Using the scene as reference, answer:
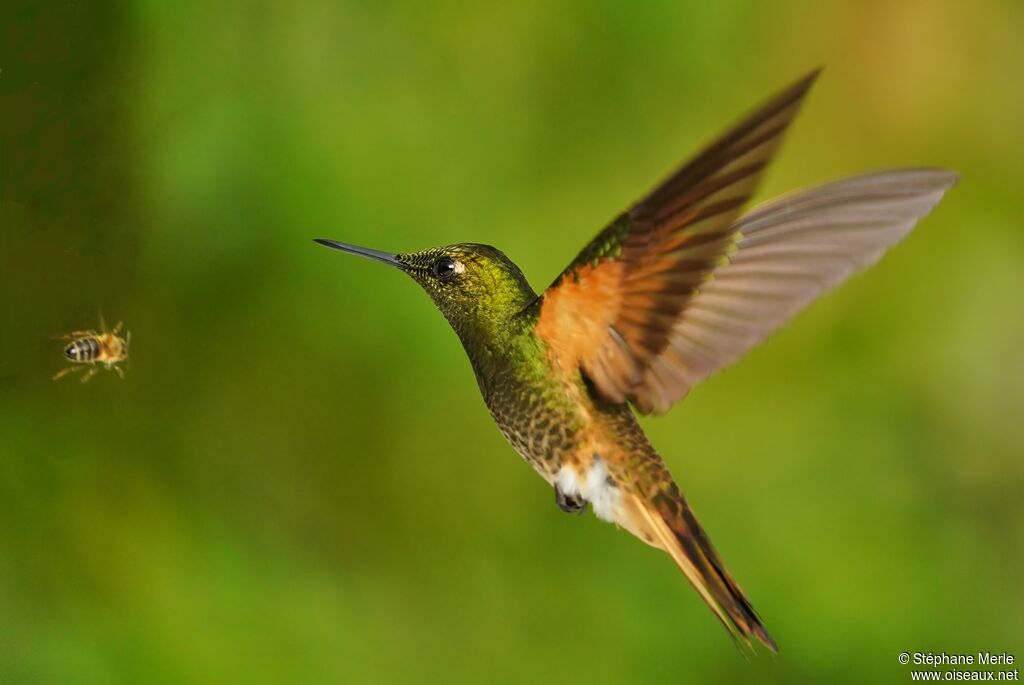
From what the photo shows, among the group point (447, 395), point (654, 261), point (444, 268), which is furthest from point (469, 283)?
point (447, 395)

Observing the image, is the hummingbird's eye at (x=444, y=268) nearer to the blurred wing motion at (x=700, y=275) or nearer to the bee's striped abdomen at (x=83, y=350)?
the blurred wing motion at (x=700, y=275)

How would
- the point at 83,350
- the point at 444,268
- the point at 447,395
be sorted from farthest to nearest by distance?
the point at 447,395 → the point at 83,350 → the point at 444,268

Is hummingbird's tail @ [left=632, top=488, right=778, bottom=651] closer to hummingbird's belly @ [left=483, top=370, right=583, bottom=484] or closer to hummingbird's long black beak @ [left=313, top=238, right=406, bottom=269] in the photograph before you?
hummingbird's belly @ [left=483, top=370, right=583, bottom=484]

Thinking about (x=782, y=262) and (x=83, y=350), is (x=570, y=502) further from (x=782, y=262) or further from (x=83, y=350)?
(x=83, y=350)

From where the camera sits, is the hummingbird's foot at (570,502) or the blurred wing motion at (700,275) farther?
the hummingbird's foot at (570,502)

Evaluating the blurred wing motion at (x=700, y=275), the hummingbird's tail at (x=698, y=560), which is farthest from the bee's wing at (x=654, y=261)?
the hummingbird's tail at (x=698, y=560)
